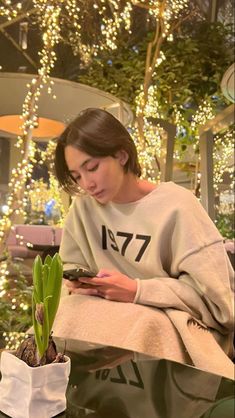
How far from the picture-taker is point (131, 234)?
1343 mm

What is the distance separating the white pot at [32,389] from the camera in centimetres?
60

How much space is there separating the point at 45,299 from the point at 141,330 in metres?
0.50

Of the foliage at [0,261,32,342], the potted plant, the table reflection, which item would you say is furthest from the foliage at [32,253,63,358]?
the foliage at [0,261,32,342]

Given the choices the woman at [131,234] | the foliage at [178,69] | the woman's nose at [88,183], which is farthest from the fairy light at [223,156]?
the woman's nose at [88,183]

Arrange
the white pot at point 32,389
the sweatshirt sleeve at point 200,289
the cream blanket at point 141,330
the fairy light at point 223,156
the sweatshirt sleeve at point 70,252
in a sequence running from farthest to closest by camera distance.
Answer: the fairy light at point 223,156 < the sweatshirt sleeve at point 70,252 < the sweatshirt sleeve at point 200,289 < the cream blanket at point 141,330 < the white pot at point 32,389

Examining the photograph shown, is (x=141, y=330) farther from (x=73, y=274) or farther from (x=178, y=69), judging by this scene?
→ (x=178, y=69)

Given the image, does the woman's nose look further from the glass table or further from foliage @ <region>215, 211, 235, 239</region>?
foliage @ <region>215, 211, 235, 239</region>

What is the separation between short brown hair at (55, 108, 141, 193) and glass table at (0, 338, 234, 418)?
604 millimetres

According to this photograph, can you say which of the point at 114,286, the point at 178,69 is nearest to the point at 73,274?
the point at 114,286

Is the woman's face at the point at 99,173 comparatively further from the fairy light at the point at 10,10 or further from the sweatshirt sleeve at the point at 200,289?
the fairy light at the point at 10,10

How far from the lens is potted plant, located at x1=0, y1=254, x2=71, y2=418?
0.60m

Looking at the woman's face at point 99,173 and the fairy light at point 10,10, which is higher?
the fairy light at point 10,10

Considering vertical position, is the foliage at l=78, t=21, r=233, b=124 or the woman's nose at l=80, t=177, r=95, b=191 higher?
the foliage at l=78, t=21, r=233, b=124

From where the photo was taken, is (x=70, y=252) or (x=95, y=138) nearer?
(x=95, y=138)
